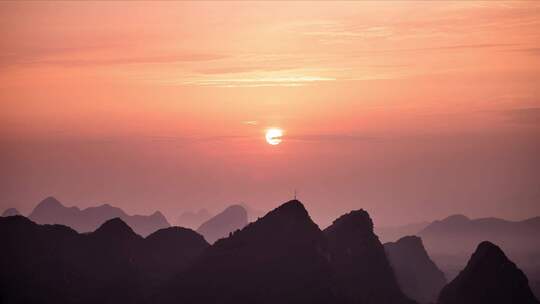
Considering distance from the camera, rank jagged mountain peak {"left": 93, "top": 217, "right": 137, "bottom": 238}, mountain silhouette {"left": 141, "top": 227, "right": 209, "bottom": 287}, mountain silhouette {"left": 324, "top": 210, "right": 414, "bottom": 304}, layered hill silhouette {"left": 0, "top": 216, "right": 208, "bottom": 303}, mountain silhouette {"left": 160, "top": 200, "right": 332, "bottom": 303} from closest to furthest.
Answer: mountain silhouette {"left": 160, "top": 200, "right": 332, "bottom": 303} → layered hill silhouette {"left": 0, "top": 216, "right": 208, "bottom": 303} → mountain silhouette {"left": 324, "top": 210, "right": 414, "bottom": 304} → jagged mountain peak {"left": 93, "top": 217, "right": 137, "bottom": 238} → mountain silhouette {"left": 141, "top": 227, "right": 209, "bottom": 287}

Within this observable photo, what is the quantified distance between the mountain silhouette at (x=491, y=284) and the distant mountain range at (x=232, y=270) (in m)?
0.19

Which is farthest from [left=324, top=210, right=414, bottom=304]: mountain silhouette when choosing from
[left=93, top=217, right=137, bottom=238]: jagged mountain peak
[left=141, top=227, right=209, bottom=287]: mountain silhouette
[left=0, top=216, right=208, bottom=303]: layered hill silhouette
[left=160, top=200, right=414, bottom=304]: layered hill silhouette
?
[left=93, top=217, right=137, bottom=238]: jagged mountain peak

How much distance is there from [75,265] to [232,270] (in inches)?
1138

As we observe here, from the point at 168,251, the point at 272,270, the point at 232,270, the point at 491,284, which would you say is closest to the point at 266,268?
the point at 272,270

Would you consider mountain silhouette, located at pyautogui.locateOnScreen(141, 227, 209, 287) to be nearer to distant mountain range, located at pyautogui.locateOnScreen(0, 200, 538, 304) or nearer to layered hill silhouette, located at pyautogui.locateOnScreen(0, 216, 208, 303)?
layered hill silhouette, located at pyautogui.locateOnScreen(0, 216, 208, 303)

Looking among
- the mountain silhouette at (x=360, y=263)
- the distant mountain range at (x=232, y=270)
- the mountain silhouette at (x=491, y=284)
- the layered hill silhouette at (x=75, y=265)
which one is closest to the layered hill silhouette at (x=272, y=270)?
the distant mountain range at (x=232, y=270)

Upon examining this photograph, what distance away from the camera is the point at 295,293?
149 meters

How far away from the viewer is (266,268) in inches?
5974

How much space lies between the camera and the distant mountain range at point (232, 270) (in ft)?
490

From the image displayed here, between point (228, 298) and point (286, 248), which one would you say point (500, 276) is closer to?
point (286, 248)

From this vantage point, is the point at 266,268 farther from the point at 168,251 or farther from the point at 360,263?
the point at 168,251

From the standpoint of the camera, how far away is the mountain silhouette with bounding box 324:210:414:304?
16925cm

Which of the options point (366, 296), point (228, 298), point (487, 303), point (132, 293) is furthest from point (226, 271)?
point (487, 303)

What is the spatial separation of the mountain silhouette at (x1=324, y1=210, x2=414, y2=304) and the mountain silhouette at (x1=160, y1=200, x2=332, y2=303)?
7137mm
